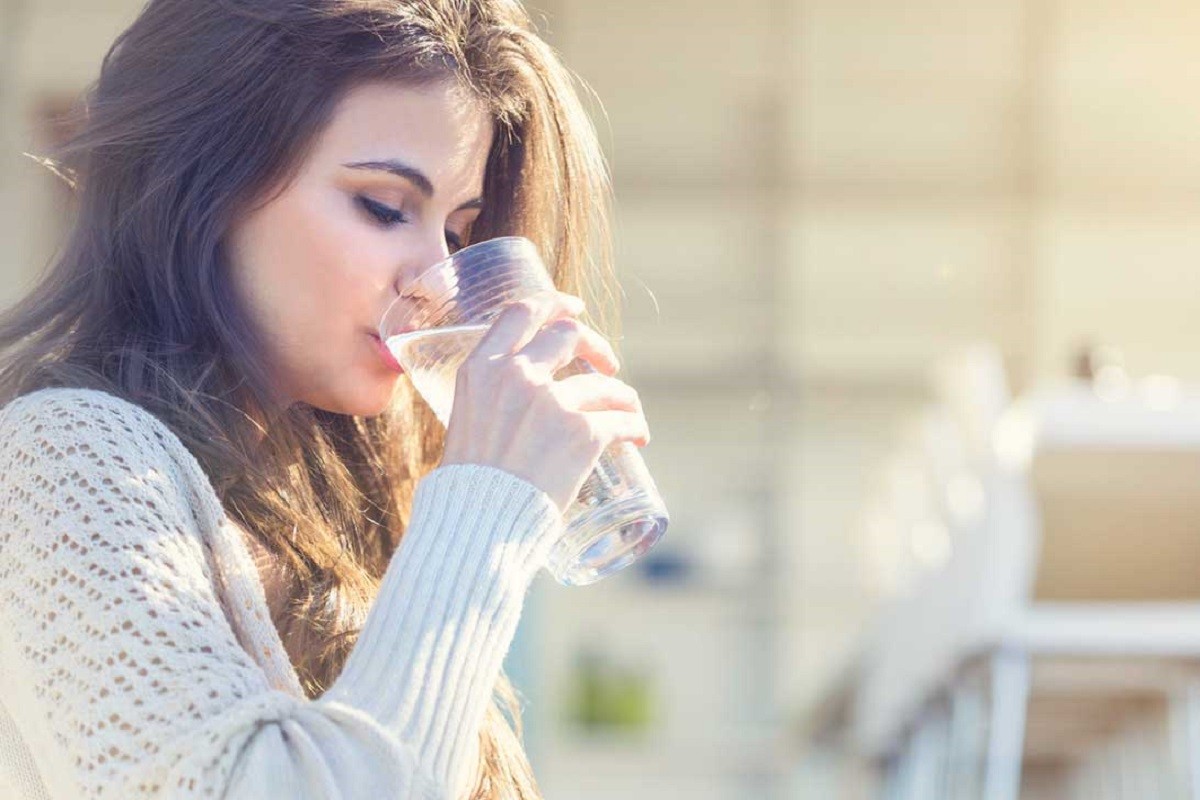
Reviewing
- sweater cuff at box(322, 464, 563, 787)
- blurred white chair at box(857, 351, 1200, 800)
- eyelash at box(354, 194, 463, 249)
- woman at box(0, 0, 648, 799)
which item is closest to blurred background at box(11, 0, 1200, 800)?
blurred white chair at box(857, 351, 1200, 800)

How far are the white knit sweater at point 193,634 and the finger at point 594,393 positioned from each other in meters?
0.05

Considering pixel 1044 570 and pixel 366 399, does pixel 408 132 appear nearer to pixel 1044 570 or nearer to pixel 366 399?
pixel 366 399

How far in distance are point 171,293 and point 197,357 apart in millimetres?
37

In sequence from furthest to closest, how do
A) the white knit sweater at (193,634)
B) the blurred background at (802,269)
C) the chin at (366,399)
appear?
the blurred background at (802,269) → the chin at (366,399) → the white knit sweater at (193,634)

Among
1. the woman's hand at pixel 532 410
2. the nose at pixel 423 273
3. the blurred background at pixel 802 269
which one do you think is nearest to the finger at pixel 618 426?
the woman's hand at pixel 532 410

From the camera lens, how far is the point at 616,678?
5.39m

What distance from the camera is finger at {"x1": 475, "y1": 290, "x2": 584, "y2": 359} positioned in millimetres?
778

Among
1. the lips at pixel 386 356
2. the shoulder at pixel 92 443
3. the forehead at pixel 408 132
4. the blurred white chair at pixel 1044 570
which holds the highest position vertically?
the blurred white chair at pixel 1044 570

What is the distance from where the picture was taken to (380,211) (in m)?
0.87

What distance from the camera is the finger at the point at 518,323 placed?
0.78 meters

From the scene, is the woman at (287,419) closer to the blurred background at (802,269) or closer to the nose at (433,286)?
the nose at (433,286)

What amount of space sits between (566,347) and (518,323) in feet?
0.07

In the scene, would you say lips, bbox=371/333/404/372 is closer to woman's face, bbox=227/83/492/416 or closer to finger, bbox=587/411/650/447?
woman's face, bbox=227/83/492/416

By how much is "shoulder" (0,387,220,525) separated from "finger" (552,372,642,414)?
0.15m
